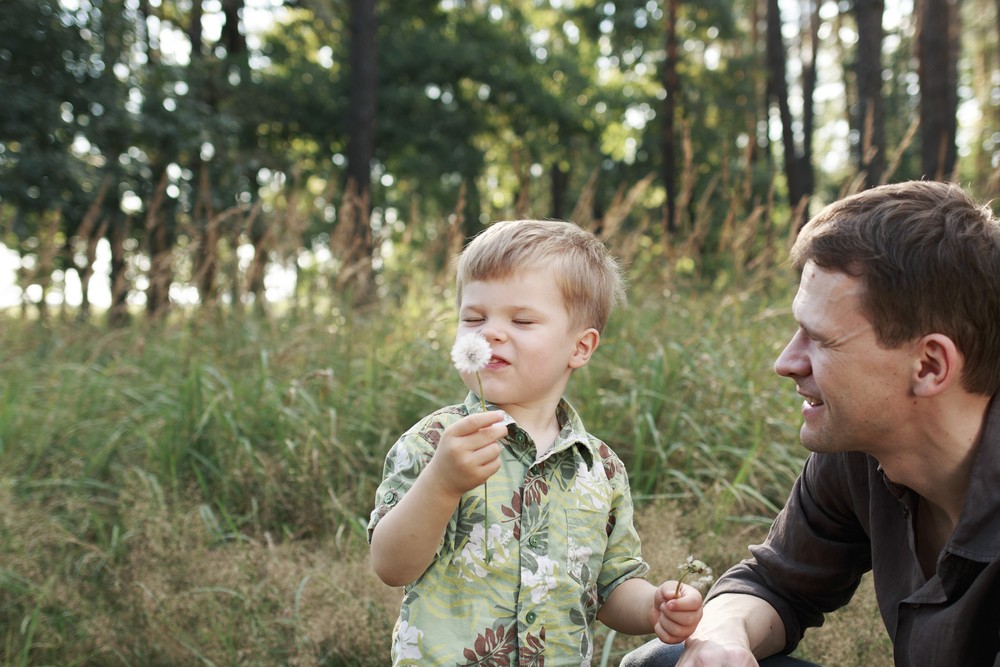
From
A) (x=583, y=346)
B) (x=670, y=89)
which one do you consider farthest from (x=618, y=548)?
(x=670, y=89)

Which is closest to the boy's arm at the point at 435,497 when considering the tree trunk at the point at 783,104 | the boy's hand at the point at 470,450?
the boy's hand at the point at 470,450

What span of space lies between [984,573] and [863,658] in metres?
1.17

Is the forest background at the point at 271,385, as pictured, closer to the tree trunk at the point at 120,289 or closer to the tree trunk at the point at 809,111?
the tree trunk at the point at 120,289

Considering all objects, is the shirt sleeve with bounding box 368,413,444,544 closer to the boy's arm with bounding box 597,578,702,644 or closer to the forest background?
the boy's arm with bounding box 597,578,702,644

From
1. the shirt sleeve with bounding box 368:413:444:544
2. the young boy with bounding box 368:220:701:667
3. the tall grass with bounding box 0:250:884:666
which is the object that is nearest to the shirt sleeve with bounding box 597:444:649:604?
the young boy with bounding box 368:220:701:667

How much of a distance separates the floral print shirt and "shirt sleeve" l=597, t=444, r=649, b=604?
53 millimetres

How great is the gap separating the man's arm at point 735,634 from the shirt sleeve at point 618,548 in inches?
7.1

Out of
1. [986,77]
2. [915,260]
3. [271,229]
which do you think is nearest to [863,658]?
[915,260]

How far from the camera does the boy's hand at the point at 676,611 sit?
65.2 inches

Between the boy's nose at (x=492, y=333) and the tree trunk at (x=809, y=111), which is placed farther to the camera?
the tree trunk at (x=809, y=111)

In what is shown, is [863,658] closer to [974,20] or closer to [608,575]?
[608,575]

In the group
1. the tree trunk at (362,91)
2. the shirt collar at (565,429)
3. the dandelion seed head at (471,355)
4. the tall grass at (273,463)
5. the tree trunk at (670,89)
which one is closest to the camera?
the dandelion seed head at (471,355)

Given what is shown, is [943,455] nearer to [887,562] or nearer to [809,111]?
[887,562]

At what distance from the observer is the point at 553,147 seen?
1905cm
